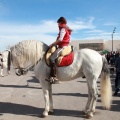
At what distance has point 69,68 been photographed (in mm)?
7078

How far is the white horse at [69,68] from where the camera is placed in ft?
23.2

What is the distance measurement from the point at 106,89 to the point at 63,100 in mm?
2323

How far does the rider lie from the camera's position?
275 inches

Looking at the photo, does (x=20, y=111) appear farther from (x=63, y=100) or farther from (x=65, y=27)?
(x=65, y=27)

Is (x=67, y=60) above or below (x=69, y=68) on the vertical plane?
above

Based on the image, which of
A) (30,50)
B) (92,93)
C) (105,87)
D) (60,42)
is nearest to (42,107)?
(92,93)

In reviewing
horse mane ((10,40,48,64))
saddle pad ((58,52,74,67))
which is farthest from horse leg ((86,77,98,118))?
horse mane ((10,40,48,64))

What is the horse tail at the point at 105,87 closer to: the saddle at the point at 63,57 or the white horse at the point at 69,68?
the white horse at the point at 69,68

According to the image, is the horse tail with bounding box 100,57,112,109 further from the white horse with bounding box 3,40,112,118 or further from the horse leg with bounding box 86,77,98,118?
the horse leg with bounding box 86,77,98,118

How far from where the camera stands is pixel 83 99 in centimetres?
950

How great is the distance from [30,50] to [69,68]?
120 cm

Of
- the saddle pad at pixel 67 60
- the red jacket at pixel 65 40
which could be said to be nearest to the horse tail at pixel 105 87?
the saddle pad at pixel 67 60

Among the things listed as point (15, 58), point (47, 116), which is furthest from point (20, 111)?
point (15, 58)

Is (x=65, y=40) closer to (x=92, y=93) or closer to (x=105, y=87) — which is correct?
(x=92, y=93)
